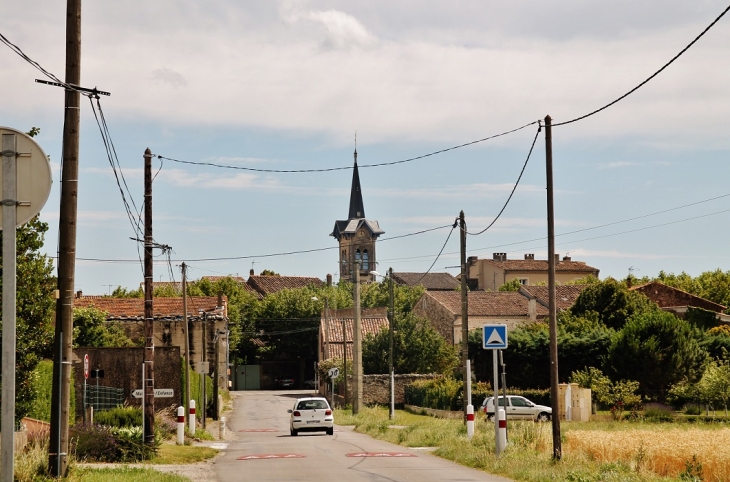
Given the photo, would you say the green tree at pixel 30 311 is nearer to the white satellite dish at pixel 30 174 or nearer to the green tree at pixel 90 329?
the white satellite dish at pixel 30 174

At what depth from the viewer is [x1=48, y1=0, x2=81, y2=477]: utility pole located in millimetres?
13977

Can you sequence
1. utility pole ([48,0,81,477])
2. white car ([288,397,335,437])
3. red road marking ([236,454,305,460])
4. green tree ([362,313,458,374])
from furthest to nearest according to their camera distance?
green tree ([362,313,458,374]) < white car ([288,397,335,437]) < red road marking ([236,454,305,460]) < utility pole ([48,0,81,477])

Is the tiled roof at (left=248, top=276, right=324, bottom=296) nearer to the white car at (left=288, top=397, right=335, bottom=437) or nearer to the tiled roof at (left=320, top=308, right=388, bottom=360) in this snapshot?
the tiled roof at (left=320, top=308, right=388, bottom=360)

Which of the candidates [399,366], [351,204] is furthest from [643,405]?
[351,204]

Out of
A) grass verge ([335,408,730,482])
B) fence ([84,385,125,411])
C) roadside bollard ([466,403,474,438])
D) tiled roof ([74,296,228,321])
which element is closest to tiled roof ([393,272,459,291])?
tiled roof ([74,296,228,321])

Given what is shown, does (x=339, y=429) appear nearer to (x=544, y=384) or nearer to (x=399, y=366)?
(x=544, y=384)

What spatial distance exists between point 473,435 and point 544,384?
2815 cm

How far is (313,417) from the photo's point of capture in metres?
34.5

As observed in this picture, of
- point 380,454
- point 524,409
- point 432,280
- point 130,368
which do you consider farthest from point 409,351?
point 432,280

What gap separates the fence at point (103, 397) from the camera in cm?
3472

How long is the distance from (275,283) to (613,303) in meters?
72.2

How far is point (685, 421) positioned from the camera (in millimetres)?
40625

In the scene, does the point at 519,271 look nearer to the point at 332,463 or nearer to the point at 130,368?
the point at 130,368

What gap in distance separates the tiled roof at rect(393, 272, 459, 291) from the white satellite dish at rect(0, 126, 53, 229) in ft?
412
